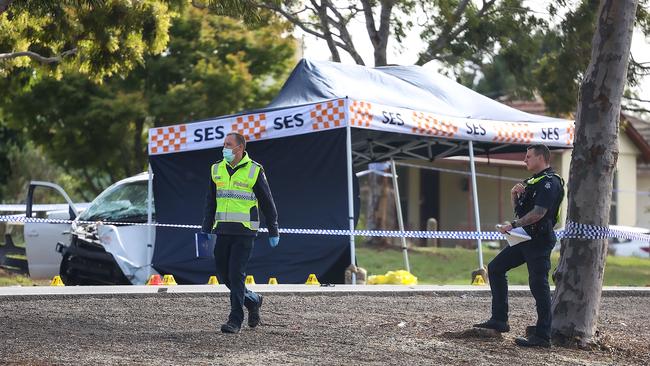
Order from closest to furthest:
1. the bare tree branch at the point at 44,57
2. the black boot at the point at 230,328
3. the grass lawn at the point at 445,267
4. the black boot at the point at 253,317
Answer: the black boot at the point at 230,328
the black boot at the point at 253,317
the bare tree branch at the point at 44,57
the grass lawn at the point at 445,267

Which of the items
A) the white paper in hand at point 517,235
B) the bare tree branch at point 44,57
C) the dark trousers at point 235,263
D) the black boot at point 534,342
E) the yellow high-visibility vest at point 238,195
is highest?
the bare tree branch at point 44,57

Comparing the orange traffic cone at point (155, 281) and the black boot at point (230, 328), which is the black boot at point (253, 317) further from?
the orange traffic cone at point (155, 281)

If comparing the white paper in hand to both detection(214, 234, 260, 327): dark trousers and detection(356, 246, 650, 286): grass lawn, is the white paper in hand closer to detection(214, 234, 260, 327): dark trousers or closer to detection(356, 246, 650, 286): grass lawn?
detection(214, 234, 260, 327): dark trousers

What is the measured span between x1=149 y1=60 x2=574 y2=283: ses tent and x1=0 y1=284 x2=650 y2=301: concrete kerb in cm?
160

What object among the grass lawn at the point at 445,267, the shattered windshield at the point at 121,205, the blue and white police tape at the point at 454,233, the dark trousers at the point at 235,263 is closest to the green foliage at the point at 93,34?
the shattered windshield at the point at 121,205

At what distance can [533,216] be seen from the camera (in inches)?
341

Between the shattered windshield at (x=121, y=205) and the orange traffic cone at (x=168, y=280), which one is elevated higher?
the shattered windshield at (x=121, y=205)

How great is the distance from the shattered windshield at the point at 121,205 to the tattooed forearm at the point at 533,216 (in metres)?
8.29

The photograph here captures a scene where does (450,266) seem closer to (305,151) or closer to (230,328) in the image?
(305,151)

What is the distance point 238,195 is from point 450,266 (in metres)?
14.6

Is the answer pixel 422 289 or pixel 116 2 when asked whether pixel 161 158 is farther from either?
pixel 422 289

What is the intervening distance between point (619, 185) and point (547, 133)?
21.7m

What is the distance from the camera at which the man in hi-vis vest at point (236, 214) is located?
933 cm

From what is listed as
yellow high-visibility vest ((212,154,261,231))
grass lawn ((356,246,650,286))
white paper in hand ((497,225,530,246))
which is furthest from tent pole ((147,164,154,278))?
white paper in hand ((497,225,530,246))
